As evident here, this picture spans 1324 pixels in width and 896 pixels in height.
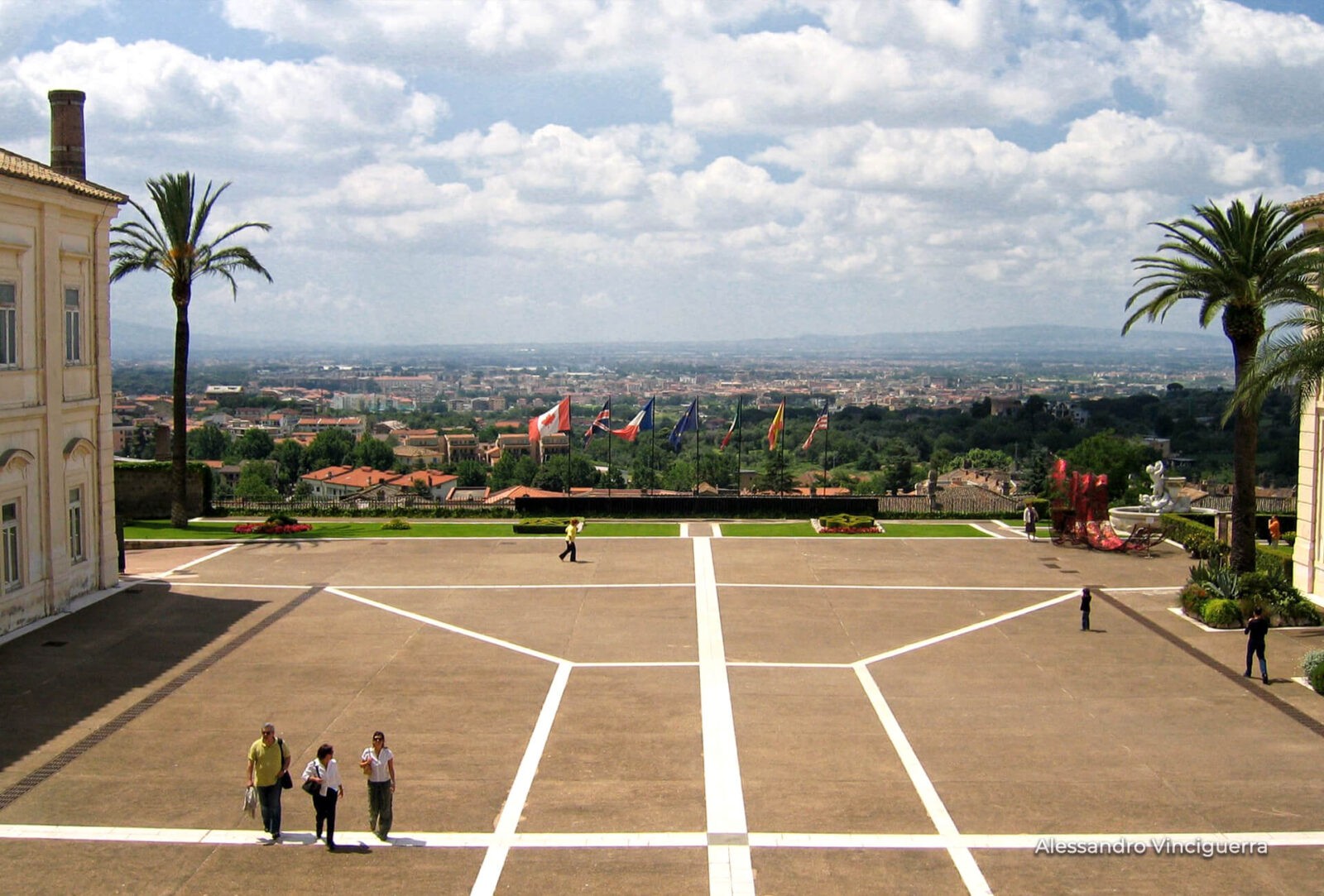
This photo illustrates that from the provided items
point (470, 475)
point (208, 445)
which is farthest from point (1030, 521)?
point (208, 445)

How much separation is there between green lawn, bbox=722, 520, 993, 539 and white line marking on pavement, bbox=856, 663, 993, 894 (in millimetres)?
15728

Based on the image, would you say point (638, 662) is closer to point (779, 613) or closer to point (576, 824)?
point (779, 613)

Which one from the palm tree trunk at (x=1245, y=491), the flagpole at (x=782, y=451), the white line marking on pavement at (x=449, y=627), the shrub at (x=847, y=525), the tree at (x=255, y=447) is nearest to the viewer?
the white line marking on pavement at (x=449, y=627)

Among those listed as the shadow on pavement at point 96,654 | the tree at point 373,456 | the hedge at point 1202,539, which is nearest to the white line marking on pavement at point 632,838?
the shadow on pavement at point 96,654

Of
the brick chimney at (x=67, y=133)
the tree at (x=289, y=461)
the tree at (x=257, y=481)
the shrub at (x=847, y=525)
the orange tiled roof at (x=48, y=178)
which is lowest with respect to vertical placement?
the tree at (x=289, y=461)

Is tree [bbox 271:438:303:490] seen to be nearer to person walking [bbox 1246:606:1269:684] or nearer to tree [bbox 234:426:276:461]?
tree [bbox 234:426:276:461]

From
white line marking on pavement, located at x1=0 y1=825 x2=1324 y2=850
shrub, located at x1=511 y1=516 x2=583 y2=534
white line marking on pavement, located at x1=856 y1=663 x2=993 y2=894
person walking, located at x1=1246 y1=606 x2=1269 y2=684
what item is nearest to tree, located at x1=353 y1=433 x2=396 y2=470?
shrub, located at x1=511 y1=516 x2=583 y2=534

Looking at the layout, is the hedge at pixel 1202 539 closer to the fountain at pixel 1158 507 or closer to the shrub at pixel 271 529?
the fountain at pixel 1158 507

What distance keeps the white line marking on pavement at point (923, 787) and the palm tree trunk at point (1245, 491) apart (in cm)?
1104

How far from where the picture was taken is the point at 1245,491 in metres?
27.2

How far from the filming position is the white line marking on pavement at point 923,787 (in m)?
13.2

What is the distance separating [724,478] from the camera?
8694 centimetres

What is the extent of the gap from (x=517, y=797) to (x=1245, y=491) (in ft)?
65.2

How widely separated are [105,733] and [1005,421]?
15073cm
